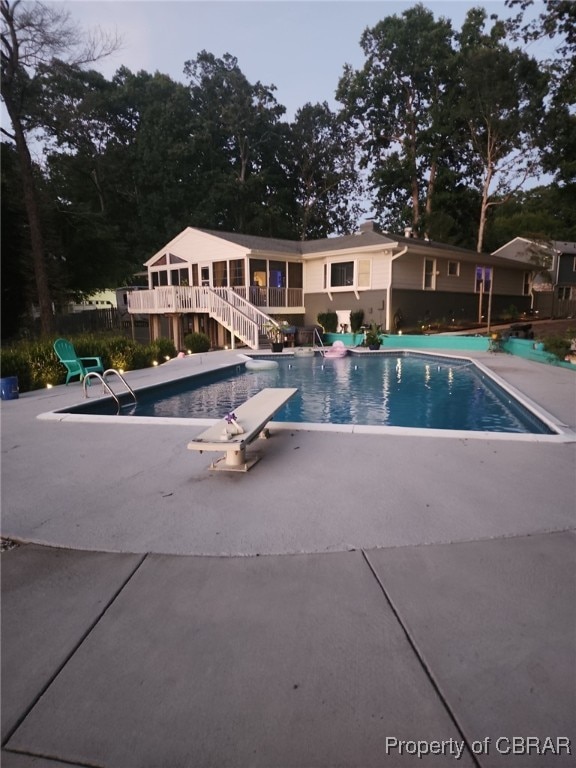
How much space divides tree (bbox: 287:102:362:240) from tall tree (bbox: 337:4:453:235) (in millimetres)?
2085

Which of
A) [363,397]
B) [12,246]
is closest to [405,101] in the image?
[12,246]

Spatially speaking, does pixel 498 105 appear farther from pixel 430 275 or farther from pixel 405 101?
pixel 430 275

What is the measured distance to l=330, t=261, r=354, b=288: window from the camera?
20.0 metres

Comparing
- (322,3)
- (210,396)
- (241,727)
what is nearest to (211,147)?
(322,3)

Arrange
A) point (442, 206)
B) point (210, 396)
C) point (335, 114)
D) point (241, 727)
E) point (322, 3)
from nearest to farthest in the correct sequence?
1. point (241, 727)
2. point (210, 396)
3. point (322, 3)
4. point (442, 206)
5. point (335, 114)

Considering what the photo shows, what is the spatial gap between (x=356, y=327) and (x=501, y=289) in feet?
38.4

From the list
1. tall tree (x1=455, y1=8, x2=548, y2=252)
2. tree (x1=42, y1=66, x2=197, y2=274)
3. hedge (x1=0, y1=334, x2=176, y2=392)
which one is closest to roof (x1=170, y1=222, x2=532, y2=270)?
hedge (x1=0, y1=334, x2=176, y2=392)

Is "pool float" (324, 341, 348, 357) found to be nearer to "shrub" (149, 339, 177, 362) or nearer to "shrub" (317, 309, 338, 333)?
"shrub" (317, 309, 338, 333)

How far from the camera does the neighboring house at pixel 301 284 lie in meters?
18.1

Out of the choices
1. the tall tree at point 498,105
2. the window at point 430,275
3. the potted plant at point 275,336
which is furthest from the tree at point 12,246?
the tall tree at point 498,105

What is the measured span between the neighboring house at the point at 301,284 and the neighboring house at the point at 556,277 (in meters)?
7.81

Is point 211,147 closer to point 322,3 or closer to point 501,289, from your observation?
point 322,3

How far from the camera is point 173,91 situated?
35.0m

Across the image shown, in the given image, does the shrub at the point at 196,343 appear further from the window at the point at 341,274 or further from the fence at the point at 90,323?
the window at the point at 341,274
